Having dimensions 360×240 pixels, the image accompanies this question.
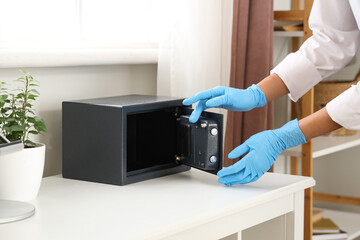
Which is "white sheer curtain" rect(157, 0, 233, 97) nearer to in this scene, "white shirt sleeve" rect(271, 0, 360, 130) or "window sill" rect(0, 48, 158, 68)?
"window sill" rect(0, 48, 158, 68)

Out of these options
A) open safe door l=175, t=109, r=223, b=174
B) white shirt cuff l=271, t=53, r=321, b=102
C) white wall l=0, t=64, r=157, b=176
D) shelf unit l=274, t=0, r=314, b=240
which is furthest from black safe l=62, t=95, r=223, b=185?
shelf unit l=274, t=0, r=314, b=240

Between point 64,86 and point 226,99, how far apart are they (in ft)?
1.63

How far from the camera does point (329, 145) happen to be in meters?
2.60

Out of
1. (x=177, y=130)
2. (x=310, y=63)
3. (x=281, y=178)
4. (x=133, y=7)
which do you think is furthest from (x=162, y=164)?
(x=133, y=7)

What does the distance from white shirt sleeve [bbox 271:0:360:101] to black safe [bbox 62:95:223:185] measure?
0.37 meters

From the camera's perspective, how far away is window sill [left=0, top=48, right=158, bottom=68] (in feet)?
5.17

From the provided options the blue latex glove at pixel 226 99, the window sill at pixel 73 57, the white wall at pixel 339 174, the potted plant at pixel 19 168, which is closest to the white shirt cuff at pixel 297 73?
the blue latex glove at pixel 226 99

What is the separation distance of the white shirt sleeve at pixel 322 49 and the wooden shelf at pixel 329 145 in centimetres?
65

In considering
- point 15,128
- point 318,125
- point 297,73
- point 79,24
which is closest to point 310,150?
point 297,73

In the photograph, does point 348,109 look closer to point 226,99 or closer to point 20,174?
point 226,99

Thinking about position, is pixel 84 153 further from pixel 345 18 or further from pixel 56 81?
pixel 345 18

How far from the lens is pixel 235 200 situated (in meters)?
1.39

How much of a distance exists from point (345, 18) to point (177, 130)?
25.2 inches

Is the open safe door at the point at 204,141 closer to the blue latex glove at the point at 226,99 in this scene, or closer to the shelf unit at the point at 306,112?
the blue latex glove at the point at 226,99
